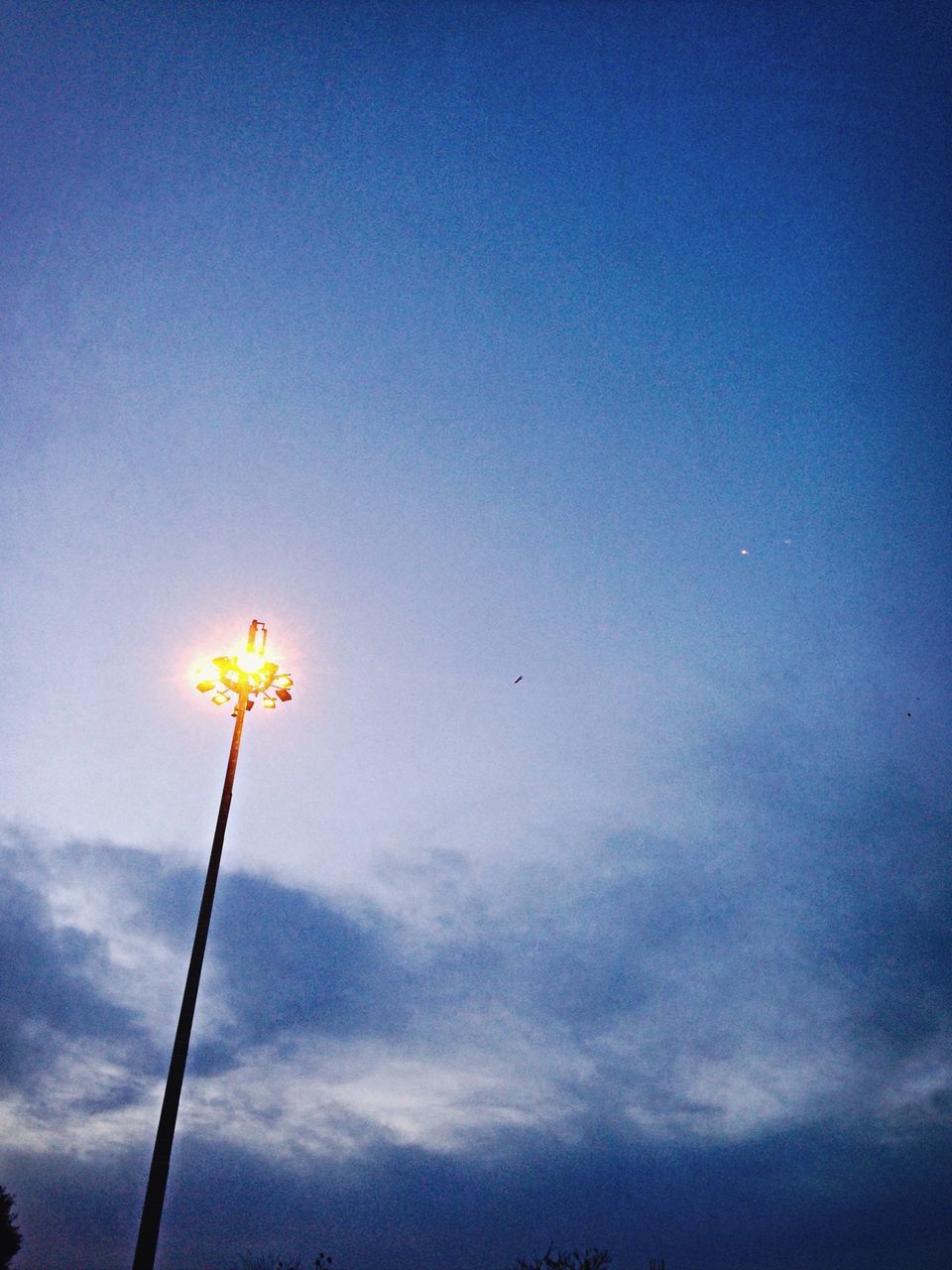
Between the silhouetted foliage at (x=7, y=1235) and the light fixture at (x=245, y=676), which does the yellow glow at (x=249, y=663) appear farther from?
the silhouetted foliage at (x=7, y=1235)

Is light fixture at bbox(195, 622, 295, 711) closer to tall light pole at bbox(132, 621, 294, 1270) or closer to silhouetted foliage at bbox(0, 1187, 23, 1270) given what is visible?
tall light pole at bbox(132, 621, 294, 1270)

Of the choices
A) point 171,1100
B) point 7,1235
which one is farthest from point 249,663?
point 7,1235

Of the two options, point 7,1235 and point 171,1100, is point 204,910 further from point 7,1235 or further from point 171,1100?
point 7,1235

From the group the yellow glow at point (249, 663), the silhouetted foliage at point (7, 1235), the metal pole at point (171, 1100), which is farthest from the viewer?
the silhouetted foliage at point (7, 1235)

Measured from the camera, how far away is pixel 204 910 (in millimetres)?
11656

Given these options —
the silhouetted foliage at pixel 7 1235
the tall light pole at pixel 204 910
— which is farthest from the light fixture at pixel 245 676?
the silhouetted foliage at pixel 7 1235

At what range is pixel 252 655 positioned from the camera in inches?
551

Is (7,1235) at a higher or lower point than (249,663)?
lower

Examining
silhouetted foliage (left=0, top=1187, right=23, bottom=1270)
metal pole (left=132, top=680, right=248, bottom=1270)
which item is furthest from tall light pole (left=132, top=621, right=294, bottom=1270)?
silhouetted foliage (left=0, top=1187, right=23, bottom=1270)

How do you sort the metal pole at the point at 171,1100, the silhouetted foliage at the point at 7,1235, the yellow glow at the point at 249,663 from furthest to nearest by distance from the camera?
1. the silhouetted foliage at the point at 7,1235
2. the yellow glow at the point at 249,663
3. the metal pole at the point at 171,1100

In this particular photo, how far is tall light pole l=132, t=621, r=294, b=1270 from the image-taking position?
372 inches

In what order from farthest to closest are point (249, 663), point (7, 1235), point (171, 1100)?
point (7, 1235) < point (249, 663) < point (171, 1100)

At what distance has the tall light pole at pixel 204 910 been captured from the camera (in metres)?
9.46

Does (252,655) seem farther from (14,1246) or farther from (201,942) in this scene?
(14,1246)
